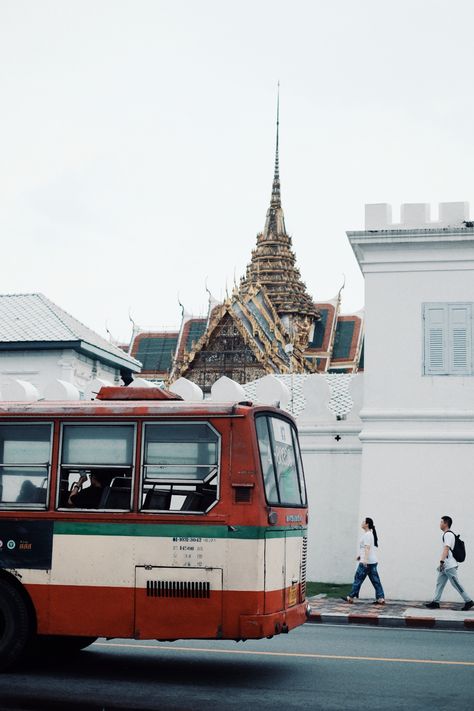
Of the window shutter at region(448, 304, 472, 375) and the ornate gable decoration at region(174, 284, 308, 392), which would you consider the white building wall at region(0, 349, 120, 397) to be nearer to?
the window shutter at region(448, 304, 472, 375)

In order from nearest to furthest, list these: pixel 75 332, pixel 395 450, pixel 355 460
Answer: pixel 395 450 → pixel 355 460 → pixel 75 332

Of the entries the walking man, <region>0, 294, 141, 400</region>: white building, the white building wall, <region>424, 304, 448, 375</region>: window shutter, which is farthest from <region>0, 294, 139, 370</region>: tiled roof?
the walking man

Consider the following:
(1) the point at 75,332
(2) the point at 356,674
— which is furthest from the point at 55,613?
(1) the point at 75,332

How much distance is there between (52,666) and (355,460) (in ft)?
33.3

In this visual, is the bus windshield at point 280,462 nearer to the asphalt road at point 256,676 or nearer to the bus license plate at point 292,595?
the bus license plate at point 292,595

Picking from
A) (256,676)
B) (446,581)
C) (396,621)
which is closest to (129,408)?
(256,676)

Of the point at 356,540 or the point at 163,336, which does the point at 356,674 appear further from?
the point at 163,336

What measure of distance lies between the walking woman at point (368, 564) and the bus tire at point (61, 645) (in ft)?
22.1

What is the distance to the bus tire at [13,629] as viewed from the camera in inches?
389

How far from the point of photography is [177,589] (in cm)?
960

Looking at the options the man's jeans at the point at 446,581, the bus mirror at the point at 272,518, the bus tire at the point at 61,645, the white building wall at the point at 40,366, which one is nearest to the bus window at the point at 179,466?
the bus mirror at the point at 272,518

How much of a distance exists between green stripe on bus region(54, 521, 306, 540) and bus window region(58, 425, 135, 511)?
7.0 inches

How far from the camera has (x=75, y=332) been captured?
85.4ft

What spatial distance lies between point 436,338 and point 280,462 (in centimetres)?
893
